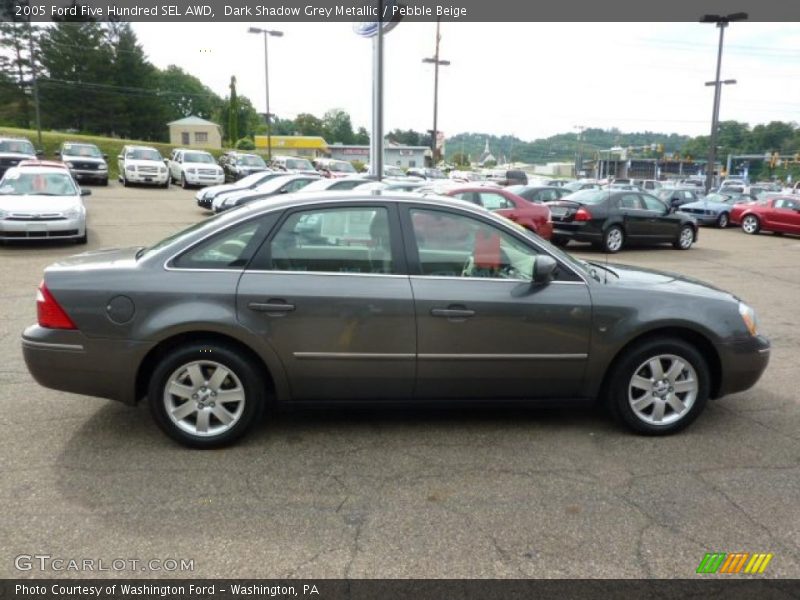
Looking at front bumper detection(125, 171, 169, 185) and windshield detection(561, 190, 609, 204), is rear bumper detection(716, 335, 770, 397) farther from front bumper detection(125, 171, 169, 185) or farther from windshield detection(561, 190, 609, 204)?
front bumper detection(125, 171, 169, 185)

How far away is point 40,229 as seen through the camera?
12.0 meters

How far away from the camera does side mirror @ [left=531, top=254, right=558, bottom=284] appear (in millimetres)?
4027

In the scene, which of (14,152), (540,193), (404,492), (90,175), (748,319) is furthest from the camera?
(90,175)

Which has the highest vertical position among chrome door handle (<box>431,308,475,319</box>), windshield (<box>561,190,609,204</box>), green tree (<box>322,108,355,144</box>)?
green tree (<box>322,108,355,144</box>)

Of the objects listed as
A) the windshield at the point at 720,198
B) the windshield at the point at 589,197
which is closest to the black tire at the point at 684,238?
the windshield at the point at 589,197

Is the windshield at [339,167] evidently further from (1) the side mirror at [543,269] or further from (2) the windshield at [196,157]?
(1) the side mirror at [543,269]

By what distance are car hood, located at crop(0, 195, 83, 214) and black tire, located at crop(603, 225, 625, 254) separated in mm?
11399

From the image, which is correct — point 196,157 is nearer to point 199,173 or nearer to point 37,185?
point 199,173

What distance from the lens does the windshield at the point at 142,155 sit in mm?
29609

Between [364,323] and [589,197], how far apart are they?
12.9 metres

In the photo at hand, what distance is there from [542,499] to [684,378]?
5.02 ft

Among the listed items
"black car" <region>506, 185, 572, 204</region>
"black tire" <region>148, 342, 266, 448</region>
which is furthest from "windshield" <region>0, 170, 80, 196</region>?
"black car" <region>506, 185, 572, 204</region>

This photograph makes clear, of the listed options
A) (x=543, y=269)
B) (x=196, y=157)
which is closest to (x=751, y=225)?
(x=543, y=269)

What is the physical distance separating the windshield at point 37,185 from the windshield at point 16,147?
51.0ft
